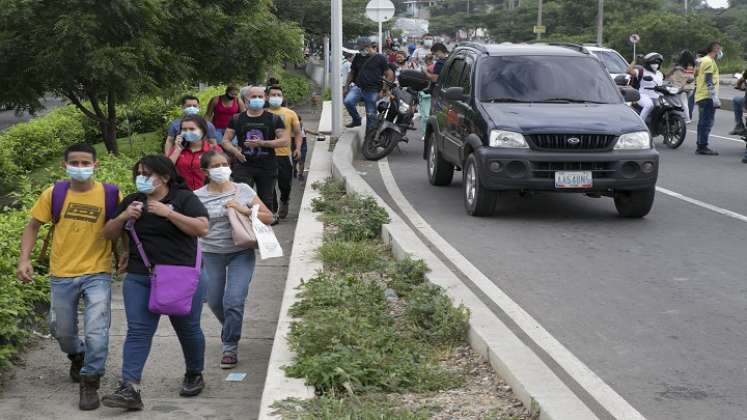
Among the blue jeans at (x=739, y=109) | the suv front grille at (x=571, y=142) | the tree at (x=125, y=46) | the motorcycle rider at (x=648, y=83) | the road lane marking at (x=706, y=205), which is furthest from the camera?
the motorcycle rider at (x=648, y=83)

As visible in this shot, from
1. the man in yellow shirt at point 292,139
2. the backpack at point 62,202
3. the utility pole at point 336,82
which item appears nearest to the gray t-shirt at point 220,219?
the backpack at point 62,202

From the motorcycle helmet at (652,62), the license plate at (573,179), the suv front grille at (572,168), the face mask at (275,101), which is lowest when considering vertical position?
the license plate at (573,179)

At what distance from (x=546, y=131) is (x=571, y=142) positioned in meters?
0.27

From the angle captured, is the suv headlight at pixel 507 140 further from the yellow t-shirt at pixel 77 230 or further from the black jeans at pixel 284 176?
the yellow t-shirt at pixel 77 230

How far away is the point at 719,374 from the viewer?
21.2 ft

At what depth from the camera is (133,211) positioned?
21.1 ft

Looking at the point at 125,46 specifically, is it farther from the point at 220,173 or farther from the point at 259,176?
the point at 220,173

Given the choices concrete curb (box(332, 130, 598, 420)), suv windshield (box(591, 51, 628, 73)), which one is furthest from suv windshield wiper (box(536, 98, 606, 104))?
suv windshield (box(591, 51, 628, 73))

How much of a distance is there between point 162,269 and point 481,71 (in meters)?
7.22

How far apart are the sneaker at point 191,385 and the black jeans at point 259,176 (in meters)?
5.07

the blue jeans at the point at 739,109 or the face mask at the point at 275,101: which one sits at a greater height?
the face mask at the point at 275,101

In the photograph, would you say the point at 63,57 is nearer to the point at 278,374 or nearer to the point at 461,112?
the point at 461,112

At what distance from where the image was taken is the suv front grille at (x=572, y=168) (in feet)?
38.5

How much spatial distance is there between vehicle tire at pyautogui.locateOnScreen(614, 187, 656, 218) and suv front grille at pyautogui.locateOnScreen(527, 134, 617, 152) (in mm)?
592
